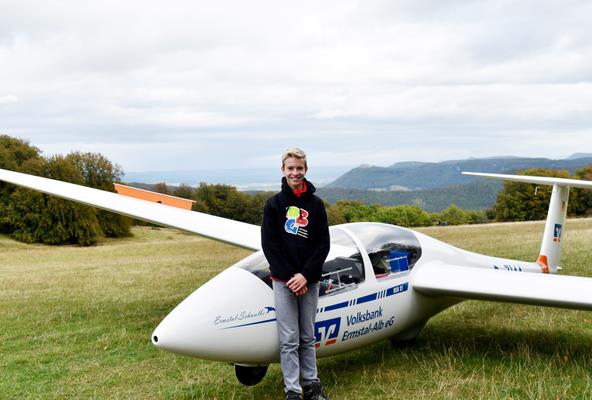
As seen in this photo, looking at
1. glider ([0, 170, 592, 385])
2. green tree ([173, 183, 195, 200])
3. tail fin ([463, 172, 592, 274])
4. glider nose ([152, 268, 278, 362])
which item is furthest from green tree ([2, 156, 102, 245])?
glider nose ([152, 268, 278, 362])

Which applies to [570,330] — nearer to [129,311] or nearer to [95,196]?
[129,311]

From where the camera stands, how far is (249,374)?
241 inches

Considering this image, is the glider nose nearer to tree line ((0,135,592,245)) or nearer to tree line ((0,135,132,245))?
tree line ((0,135,592,245))

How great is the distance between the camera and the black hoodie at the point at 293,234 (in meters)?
5.36

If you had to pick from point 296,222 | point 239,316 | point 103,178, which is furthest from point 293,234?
point 103,178

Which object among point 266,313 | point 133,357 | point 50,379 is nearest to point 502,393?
point 266,313

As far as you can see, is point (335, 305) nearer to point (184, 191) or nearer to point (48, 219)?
point (48, 219)

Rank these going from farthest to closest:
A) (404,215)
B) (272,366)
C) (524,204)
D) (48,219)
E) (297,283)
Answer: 1. (404,215)
2. (524,204)
3. (48,219)
4. (272,366)
5. (297,283)

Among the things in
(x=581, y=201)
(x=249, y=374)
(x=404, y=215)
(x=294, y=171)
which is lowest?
(x=404, y=215)

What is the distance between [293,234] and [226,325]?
1.08 m

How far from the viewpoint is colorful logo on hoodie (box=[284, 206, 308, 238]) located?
5.37 metres

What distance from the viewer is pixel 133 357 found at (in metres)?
7.94

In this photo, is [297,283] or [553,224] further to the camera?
[553,224]

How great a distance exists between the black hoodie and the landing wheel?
130 centimetres
